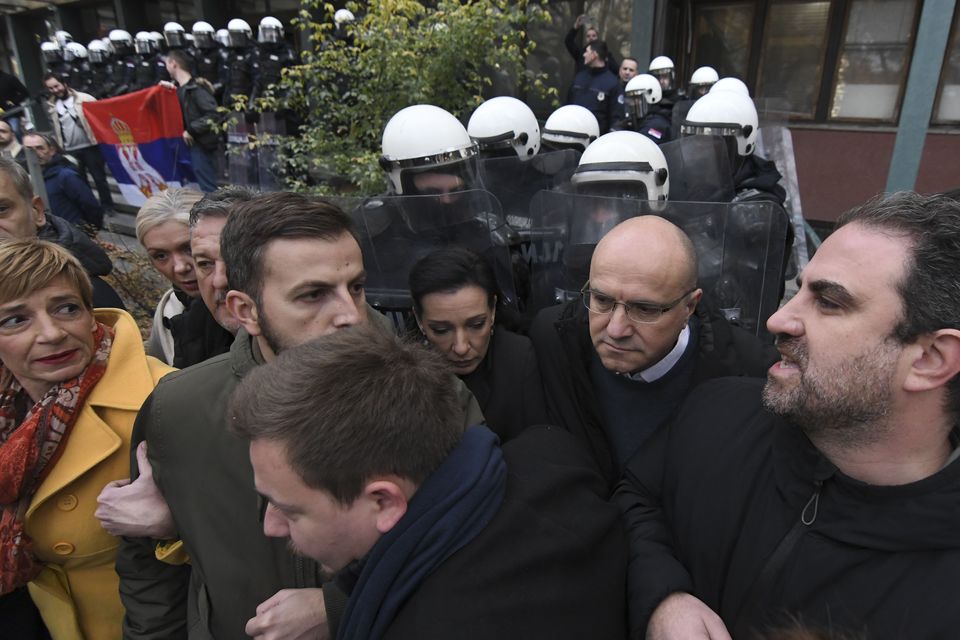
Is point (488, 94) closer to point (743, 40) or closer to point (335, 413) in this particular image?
point (743, 40)

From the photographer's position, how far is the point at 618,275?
167cm

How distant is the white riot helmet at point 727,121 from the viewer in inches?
159

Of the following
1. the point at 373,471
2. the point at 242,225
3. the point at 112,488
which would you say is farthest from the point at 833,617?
the point at 112,488

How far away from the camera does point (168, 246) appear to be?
7.30 feet

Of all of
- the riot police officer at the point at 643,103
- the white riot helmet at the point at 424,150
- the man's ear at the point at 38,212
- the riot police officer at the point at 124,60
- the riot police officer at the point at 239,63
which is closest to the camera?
the man's ear at the point at 38,212

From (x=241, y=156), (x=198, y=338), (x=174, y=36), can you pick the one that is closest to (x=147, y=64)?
(x=174, y=36)

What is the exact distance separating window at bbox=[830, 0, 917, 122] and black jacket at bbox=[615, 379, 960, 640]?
850cm

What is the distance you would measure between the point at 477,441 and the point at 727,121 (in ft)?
12.7

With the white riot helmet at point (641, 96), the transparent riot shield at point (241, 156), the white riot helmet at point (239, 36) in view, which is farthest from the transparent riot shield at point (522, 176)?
the white riot helmet at point (239, 36)

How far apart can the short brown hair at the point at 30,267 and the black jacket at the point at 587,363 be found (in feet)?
4.70

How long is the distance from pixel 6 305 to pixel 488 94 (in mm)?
8352

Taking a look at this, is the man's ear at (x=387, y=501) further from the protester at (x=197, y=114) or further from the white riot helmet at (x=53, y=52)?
the white riot helmet at (x=53, y=52)

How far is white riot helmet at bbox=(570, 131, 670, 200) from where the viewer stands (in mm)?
2752

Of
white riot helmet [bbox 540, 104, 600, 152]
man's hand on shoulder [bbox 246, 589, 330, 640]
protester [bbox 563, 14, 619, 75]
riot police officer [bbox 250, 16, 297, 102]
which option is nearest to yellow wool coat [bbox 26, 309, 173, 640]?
man's hand on shoulder [bbox 246, 589, 330, 640]
